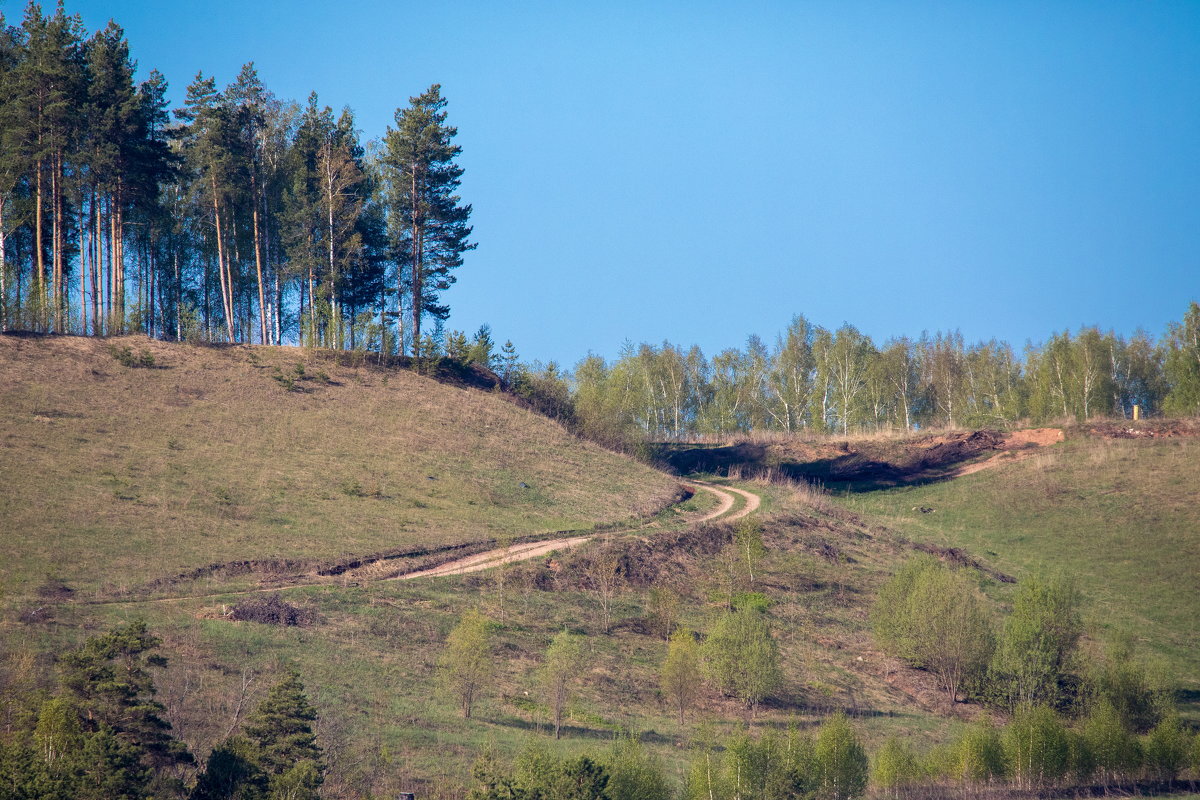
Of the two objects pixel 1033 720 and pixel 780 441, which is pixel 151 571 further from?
pixel 780 441

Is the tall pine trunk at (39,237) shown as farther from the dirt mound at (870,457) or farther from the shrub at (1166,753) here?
the shrub at (1166,753)

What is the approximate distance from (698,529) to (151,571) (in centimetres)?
2586

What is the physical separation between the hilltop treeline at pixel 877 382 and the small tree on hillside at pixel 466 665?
5713 centimetres

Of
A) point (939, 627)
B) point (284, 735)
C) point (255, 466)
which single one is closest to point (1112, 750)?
point (939, 627)

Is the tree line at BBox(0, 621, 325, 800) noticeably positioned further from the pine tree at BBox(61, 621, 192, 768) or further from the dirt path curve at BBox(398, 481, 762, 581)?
the dirt path curve at BBox(398, 481, 762, 581)

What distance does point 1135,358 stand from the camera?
89.6 meters

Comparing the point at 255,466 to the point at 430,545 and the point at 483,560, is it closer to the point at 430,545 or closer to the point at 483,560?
the point at 430,545

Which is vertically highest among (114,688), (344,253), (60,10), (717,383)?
(60,10)

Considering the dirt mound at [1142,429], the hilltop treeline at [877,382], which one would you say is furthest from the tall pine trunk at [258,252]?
the dirt mound at [1142,429]

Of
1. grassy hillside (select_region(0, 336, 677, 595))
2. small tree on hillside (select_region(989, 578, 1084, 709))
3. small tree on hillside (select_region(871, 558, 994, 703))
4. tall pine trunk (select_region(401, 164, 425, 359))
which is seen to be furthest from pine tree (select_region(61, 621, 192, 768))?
tall pine trunk (select_region(401, 164, 425, 359))

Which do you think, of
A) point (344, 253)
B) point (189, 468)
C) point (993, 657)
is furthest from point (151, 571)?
point (344, 253)

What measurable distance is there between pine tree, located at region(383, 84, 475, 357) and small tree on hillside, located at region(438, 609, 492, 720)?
39.6 m

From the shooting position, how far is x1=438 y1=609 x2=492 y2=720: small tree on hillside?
92.7 ft

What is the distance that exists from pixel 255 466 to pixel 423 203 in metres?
25.2
